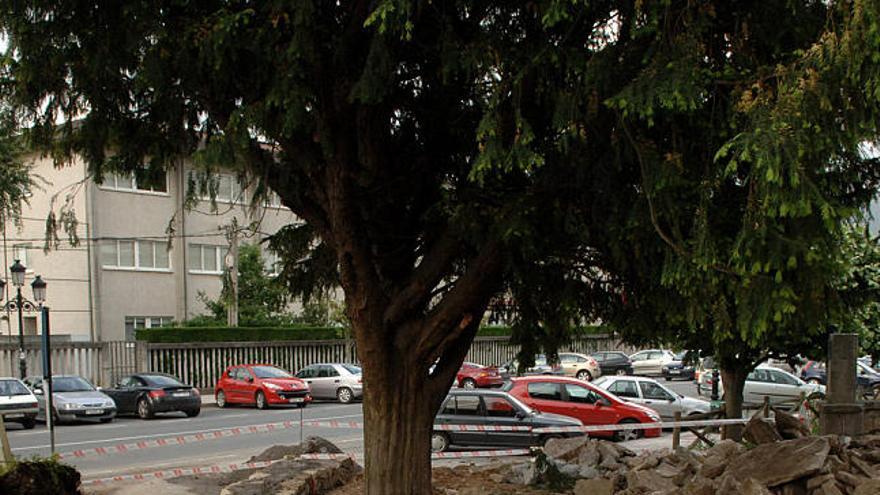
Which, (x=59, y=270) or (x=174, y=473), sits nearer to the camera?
(x=174, y=473)

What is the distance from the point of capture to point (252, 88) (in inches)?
325

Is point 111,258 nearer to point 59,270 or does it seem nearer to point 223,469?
point 59,270

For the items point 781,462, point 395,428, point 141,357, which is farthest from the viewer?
point 141,357

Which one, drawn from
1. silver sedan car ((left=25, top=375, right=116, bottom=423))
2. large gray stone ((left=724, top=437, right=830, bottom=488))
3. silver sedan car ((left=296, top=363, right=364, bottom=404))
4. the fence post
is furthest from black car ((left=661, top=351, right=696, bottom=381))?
large gray stone ((left=724, top=437, right=830, bottom=488))

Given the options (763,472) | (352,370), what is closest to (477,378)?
(352,370)

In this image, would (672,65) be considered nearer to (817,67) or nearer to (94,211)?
(817,67)

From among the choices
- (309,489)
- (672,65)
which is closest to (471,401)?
(309,489)

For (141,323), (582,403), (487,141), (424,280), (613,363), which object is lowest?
(613,363)

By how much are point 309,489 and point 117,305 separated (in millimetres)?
25650

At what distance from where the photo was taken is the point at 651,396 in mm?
23453

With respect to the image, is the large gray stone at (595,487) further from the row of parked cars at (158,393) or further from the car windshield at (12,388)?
the car windshield at (12,388)

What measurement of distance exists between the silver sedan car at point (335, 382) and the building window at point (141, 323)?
7.39m

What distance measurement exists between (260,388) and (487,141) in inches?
947

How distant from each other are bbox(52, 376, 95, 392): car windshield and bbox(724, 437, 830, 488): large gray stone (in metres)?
21.4
